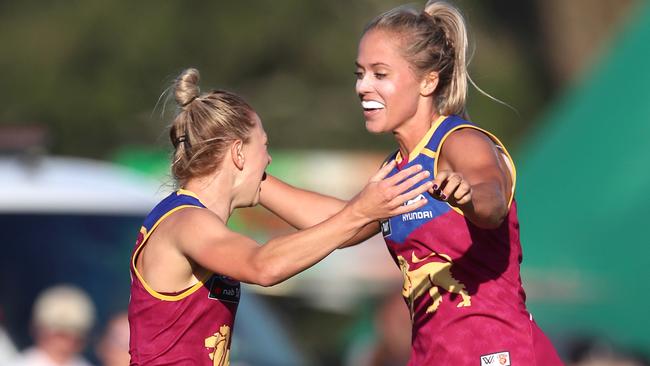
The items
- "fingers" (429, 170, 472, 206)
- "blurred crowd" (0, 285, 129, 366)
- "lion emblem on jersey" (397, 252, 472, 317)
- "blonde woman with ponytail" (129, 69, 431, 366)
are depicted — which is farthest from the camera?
"blurred crowd" (0, 285, 129, 366)

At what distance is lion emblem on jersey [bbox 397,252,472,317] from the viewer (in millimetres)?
4496

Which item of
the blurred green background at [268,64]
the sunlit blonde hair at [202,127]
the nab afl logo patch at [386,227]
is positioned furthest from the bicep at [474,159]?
the blurred green background at [268,64]

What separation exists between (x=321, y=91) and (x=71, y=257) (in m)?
15.0

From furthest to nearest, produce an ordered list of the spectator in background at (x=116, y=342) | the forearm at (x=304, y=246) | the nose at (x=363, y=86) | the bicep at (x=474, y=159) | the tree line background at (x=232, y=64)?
1. the tree line background at (x=232, y=64)
2. the spectator in background at (x=116, y=342)
3. the nose at (x=363, y=86)
4. the bicep at (x=474, y=159)
5. the forearm at (x=304, y=246)

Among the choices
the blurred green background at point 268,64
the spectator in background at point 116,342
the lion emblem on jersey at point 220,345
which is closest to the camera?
the lion emblem on jersey at point 220,345

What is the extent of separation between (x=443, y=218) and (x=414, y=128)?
387 millimetres

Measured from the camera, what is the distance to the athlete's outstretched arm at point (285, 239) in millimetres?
4012

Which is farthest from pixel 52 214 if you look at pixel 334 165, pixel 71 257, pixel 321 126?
pixel 321 126

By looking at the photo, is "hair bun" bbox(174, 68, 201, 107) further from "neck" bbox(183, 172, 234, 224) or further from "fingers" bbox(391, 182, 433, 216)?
"fingers" bbox(391, 182, 433, 216)

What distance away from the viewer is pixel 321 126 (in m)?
22.3

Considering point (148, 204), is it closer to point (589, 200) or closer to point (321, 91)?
point (589, 200)

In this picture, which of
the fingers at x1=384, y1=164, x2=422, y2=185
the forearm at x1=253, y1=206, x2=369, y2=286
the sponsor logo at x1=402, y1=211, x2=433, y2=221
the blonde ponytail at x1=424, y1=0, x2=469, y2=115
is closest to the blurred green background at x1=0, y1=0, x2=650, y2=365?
the blonde ponytail at x1=424, y1=0, x2=469, y2=115

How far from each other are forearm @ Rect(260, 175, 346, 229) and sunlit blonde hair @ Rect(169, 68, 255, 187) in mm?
583

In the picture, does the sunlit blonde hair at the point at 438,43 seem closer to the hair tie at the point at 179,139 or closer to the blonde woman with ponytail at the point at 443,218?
the blonde woman with ponytail at the point at 443,218
